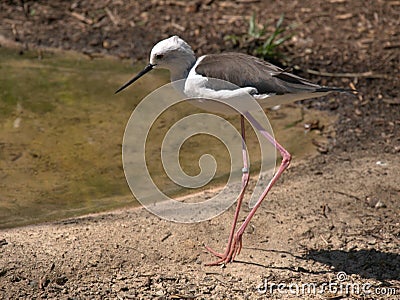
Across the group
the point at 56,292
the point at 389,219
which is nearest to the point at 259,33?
the point at 389,219

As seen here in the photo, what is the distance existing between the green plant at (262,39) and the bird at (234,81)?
2339mm

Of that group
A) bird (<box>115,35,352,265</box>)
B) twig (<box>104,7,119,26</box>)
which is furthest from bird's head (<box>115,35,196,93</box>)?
twig (<box>104,7,119,26</box>)

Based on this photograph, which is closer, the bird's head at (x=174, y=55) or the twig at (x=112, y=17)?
the bird's head at (x=174, y=55)

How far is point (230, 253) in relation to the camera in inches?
171

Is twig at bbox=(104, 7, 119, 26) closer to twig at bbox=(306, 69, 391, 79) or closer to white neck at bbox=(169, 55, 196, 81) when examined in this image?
twig at bbox=(306, 69, 391, 79)

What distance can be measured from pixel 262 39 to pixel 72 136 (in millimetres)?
2241

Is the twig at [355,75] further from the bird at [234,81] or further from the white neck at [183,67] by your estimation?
the white neck at [183,67]

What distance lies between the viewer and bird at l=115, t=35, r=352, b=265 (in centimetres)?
430

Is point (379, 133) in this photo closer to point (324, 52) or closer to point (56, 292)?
point (324, 52)

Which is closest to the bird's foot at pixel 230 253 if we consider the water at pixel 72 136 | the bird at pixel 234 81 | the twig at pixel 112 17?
the bird at pixel 234 81

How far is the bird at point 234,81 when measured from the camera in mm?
4305

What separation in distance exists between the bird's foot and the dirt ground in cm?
5

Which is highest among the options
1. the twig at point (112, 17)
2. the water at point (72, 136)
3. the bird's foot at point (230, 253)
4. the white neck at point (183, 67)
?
the white neck at point (183, 67)

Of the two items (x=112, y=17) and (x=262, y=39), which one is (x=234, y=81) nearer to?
(x=262, y=39)
